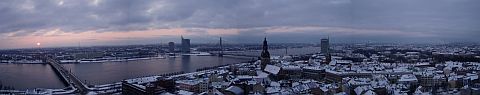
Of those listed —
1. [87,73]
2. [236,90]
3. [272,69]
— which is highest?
[272,69]

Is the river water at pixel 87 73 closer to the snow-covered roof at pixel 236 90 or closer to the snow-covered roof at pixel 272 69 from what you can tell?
the snow-covered roof at pixel 272 69

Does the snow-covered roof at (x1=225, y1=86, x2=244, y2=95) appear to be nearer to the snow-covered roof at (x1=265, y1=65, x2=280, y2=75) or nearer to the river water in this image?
the snow-covered roof at (x1=265, y1=65, x2=280, y2=75)

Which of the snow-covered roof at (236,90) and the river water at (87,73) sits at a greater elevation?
the snow-covered roof at (236,90)

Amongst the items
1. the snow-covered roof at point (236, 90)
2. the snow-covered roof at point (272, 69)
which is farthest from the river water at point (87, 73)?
the snow-covered roof at point (236, 90)

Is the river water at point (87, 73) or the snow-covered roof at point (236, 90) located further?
the river water at point (87, 73)

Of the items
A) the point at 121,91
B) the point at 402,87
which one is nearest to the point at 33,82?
the point at 121,91

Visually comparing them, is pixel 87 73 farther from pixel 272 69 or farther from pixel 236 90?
pixel 236 90

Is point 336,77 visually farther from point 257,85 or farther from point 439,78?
point 257,85

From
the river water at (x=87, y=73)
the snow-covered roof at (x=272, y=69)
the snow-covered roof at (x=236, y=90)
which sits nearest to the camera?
the snow-covered roof at (x=236, y=90)

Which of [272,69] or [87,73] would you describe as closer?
[272,69]

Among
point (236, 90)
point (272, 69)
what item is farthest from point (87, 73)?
point (236, 90)

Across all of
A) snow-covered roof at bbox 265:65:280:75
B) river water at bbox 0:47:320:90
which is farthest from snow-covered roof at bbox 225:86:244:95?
river water at bbox 0:47:320:90
